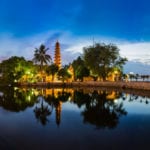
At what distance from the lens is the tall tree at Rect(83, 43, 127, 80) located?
215 feet

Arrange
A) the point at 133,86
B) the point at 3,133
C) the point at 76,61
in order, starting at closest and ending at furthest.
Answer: the point at 3,133
the point at 133,86
the point at 76,61

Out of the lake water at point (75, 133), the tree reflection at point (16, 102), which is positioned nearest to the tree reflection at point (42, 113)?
the lake water at point (75, 133)

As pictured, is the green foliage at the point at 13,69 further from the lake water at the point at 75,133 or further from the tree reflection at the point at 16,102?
the lake water at the point at 75,133

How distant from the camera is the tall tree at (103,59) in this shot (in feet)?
215

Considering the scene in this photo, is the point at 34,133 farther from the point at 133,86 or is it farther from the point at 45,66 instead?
Result: the point at 45,66

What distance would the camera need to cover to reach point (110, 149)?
12.0m

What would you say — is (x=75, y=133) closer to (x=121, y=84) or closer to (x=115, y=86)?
(x=121, y=84)

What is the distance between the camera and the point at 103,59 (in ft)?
216

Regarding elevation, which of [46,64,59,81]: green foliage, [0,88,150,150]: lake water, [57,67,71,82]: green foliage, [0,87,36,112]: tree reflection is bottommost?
[0,88,150,150]: lake water

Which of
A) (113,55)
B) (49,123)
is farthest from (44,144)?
(113,55)

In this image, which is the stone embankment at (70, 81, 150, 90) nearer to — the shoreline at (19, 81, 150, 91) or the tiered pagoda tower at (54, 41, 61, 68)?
the shoreline at (19, 81, 150, 91)

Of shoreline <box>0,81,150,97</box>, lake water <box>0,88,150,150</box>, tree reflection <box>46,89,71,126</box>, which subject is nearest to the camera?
lake water <box>0,88,150,150</box>

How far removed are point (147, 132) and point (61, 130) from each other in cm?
474

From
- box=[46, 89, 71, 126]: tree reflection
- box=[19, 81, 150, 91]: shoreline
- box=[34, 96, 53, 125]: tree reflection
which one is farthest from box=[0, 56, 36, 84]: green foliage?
box=[34, 96, 53, 125]: tree reflection
